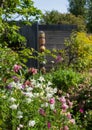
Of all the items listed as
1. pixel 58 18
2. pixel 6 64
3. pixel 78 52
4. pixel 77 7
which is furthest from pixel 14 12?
pixel 77 7

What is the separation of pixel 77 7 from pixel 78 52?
114 feet

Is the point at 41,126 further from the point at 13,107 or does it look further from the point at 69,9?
the point at 69,9

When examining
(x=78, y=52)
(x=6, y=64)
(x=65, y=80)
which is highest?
(x=6, y=64)

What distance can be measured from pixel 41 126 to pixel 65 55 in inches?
376

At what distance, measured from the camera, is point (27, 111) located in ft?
17.1

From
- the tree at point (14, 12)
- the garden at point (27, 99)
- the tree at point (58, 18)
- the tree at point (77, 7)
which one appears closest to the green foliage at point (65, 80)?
the garden at point (27, 99)

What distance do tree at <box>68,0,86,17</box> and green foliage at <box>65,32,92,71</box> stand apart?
32.9 meters

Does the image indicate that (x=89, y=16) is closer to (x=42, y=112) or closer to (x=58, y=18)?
(x=58, y=18)

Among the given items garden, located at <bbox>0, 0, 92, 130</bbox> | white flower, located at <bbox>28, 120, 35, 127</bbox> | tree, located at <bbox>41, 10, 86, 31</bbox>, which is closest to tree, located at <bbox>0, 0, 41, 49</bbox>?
garden, located at <bbox>0, 0, 92, 130</bbox>

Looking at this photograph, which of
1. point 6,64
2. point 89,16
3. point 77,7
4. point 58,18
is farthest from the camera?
point 77,7

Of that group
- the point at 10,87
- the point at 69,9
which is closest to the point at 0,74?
the point at 10,87

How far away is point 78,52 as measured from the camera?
1504cm

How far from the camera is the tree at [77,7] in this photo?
158 feet

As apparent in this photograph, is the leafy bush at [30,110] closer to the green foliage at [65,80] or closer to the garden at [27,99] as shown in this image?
the garden at [27,99]
